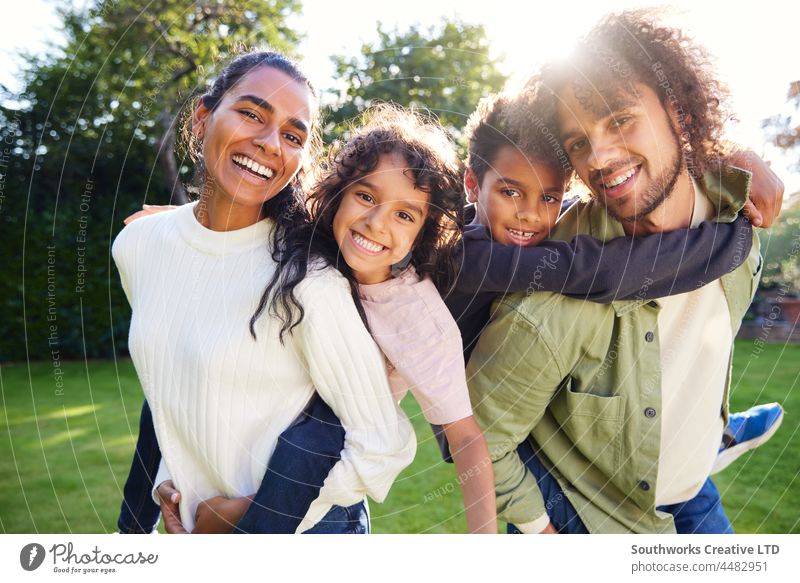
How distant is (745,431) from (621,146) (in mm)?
774

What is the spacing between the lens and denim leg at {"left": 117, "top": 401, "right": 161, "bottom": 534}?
4.69 feet

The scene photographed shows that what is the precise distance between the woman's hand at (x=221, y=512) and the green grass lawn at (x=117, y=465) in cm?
73

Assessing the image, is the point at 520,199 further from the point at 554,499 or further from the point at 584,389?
the point at 554,499

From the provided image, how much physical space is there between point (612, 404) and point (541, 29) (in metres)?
0.73

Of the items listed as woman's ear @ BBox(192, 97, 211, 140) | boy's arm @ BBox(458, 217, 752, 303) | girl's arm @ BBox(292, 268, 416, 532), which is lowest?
girl's arm @ BBox(292, 268, 416, 532)

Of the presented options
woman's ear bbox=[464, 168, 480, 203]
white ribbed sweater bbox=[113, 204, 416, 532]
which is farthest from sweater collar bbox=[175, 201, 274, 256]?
woman's ear bbox=[464, 168, 480, 203]

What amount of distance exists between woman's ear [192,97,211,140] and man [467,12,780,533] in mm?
598

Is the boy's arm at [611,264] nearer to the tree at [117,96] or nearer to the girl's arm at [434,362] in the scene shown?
the girl's arm at [434,362]

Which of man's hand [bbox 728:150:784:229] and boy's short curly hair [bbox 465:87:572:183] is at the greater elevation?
boy's short curly hair [bbox 465:87:572:183]

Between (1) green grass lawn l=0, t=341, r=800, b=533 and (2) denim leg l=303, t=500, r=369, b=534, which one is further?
(1) green grass lawn l=0, t=341, r=800, b=533

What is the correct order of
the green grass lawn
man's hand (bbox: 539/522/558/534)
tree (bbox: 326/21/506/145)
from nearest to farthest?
man's hand (bbox: 539/522/558/534) → tree (bbox: 326/21/506/145) → the green grass lawn

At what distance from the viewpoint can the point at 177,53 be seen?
165cm

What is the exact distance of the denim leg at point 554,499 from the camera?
4.54 feet

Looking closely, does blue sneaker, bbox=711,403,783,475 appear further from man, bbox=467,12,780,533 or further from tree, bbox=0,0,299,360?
tree, bbox=0,0,299,360
